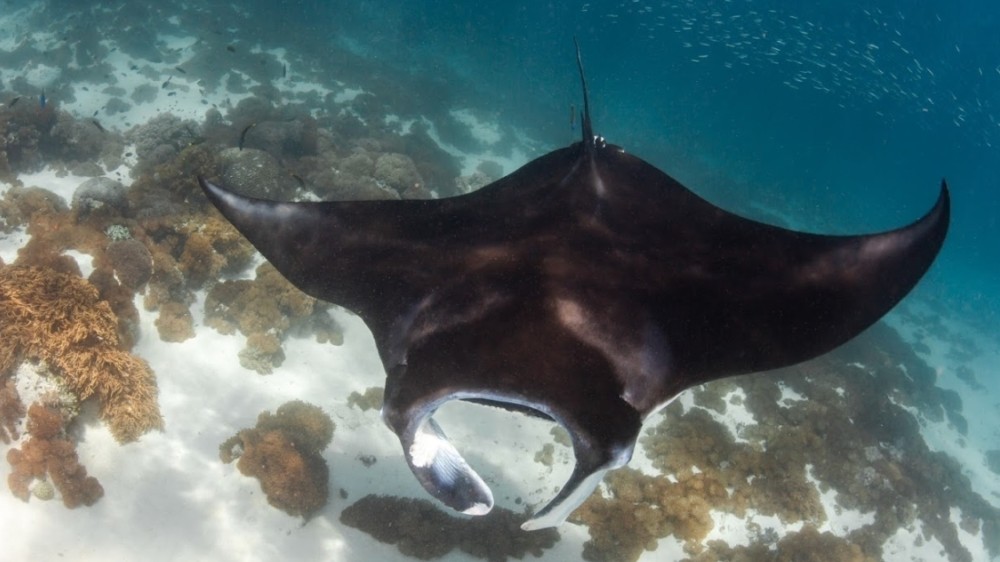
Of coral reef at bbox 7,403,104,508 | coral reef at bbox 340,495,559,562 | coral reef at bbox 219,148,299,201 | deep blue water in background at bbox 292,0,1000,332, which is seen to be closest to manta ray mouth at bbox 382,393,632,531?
coral reef at bbox 340,495,559,562

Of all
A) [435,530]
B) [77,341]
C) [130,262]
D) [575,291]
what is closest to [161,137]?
[130,262]

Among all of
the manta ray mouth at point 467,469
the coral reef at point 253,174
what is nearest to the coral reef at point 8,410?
the coral reef at point 253,174

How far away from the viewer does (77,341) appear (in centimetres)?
776

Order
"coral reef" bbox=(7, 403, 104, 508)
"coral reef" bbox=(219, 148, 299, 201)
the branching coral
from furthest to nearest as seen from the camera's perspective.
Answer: "coral reef" bbox=(219, 148, 299, 201) < the branching coral < "coral reef" bbox=(7, 403, 104, 508)

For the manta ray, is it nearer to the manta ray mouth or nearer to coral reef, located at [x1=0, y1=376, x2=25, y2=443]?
the manta ray mouth

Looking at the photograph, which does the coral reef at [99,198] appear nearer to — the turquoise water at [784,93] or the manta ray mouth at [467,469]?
the manta ray mouth at [467,469]

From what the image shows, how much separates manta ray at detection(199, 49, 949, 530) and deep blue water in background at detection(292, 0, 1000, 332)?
32.4m

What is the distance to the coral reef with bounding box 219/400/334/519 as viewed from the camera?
8180mm

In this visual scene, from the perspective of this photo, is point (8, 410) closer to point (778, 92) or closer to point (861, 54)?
point (861, 54)

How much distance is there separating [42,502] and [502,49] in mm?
51441

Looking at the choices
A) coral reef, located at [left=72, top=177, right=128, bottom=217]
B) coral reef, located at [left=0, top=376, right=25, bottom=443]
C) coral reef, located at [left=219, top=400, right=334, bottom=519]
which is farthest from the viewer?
coral reef, located at [left=72, top=177, right=128, bottom=217]

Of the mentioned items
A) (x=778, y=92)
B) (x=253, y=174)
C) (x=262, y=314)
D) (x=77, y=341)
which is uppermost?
(x=77, y=341)

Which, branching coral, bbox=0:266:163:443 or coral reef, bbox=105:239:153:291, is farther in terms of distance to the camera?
coral reef, bbox=105:239:153:291

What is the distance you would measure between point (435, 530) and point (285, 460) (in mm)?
2658
